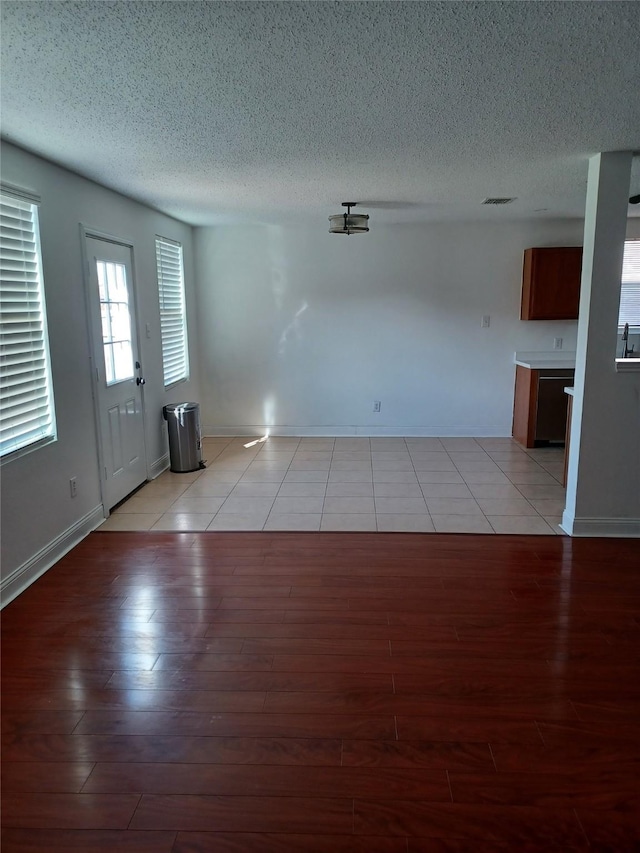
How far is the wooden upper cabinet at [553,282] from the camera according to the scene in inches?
237

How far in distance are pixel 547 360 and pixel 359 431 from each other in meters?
Result: 2.21

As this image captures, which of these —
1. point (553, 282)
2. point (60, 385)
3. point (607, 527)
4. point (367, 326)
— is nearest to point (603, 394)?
point (607, 527)

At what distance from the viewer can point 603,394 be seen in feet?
12.2

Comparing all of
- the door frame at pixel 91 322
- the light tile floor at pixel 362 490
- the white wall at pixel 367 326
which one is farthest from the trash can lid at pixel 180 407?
the white wall at pixel 367 326

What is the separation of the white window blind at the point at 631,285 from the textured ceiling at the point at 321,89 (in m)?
2.52

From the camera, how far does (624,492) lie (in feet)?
12.6

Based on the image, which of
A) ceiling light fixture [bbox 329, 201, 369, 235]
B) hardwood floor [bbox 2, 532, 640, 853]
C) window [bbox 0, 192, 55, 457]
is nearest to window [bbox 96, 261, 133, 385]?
window [bbox 0, 192, 55, 457]

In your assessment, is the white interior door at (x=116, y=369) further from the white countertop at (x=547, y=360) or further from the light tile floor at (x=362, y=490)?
the white countertop at (x=547, y=360)

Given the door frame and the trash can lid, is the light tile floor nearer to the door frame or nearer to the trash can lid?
the door frame

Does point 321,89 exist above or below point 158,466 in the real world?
above

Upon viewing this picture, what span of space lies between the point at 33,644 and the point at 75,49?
2.45m

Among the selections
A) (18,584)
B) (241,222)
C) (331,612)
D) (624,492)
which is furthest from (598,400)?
(241,222)

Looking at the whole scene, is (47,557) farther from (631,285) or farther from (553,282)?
(631,285)

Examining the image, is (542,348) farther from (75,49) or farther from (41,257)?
(75,49)
